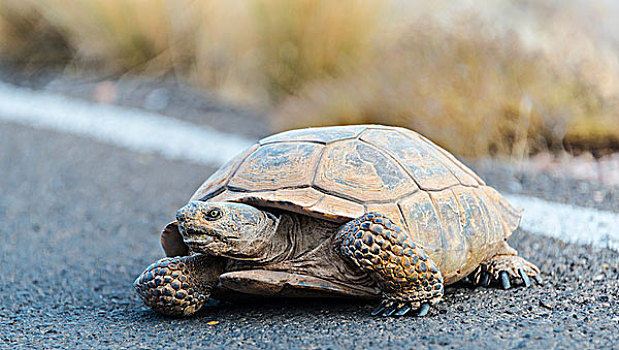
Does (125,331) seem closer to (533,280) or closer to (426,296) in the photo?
(426,296)

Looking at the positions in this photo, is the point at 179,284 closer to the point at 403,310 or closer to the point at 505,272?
the point at 403,310

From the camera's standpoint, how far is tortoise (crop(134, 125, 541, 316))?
8.48 feet

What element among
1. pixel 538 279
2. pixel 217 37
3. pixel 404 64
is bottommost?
pixel 538 279

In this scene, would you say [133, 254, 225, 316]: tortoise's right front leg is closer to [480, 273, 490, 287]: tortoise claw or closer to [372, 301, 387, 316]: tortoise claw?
[372, 301, 387, 316]: tortoise claw

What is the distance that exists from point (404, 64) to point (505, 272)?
12.1 ft

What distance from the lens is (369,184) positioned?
2.78 m

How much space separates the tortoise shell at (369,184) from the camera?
2725mm

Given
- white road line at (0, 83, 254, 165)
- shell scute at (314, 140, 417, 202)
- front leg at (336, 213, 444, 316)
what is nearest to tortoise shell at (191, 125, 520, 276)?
shell scute at (314, 140, 417, 202)

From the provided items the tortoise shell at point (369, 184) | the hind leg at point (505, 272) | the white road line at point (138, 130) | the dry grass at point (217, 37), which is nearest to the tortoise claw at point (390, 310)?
the tortoise shell at point (369, 184)

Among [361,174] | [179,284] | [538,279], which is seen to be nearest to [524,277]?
[538,279]

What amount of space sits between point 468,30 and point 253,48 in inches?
121

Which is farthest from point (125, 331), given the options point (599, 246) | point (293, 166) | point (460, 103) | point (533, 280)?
point (460, 103)

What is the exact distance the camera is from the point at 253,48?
8398 millimetres

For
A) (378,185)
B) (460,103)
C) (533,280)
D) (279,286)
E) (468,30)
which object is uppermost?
(468,30)
